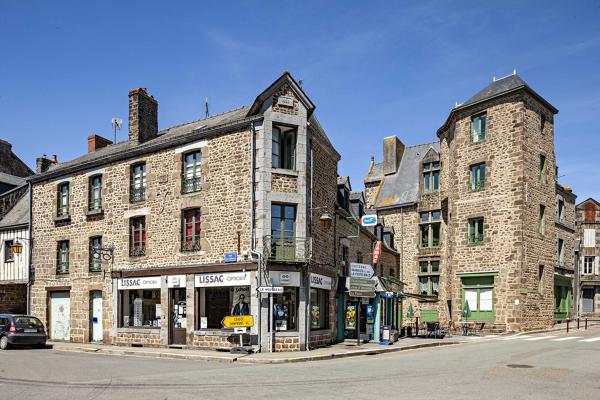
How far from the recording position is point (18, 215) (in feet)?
96.5

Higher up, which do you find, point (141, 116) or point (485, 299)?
point (141, 116)

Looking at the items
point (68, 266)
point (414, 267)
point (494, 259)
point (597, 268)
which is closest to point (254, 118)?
point (68, 266)

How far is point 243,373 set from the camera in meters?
13.3

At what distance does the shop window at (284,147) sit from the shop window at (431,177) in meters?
17.9

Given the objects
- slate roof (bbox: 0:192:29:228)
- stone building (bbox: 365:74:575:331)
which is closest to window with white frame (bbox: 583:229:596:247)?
stone building (bbox: 365:74:575:331)

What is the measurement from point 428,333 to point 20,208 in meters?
22.0

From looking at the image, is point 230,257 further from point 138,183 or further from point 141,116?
point 141,116

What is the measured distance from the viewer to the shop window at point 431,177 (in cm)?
3619

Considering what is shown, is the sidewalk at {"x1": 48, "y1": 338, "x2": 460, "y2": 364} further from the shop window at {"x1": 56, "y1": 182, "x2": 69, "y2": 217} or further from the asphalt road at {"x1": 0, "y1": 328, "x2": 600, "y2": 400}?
the shop window at {"x1": 56, "y1": 182, "x2": 69, "y2": 217}

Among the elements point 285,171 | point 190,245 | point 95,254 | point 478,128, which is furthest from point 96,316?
point 478,128

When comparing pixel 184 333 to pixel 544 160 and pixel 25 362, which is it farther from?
pixel 544 160

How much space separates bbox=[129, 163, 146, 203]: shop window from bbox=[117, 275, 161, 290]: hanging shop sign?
3.22 metres

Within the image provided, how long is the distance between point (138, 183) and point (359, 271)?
978 centimetres

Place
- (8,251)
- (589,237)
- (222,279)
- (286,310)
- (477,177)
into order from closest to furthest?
(286,310) → (222,279) → (8,251) → (477,177) → (589,237)
